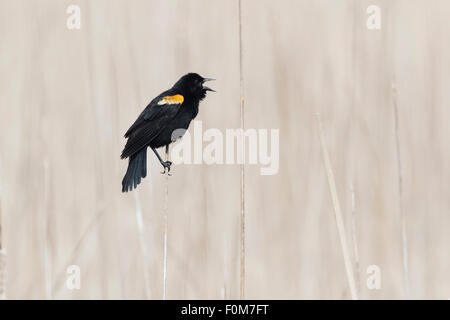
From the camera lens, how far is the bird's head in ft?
8.07

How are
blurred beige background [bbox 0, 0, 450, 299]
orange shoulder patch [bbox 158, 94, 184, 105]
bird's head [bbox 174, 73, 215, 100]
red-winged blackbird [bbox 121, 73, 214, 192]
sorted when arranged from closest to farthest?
red-winged blackbird [bbox 121, 73, 214, 192] → orange shoulder patch [bbox 158, 94, 184, 105] → bird's head [bbox 174, 73, 215, 100] → blurred beige background [bbox 0, 0, 450, 299]

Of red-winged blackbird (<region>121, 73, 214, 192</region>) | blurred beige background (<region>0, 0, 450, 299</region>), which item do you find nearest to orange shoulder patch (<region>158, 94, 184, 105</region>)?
red-winged blackbird (<region>121, 73, 214, 192</region>)

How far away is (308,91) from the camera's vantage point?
3.66 meters

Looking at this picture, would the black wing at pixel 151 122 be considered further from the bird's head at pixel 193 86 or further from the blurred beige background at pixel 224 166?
the blurred beige background at pixel 224 166

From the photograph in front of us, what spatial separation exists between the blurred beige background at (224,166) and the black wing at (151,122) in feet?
1.01

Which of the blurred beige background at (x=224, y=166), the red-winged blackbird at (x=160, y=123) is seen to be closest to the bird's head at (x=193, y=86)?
the red-winged blackbird at (x=160, y=123)

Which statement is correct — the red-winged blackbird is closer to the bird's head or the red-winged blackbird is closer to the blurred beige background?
the bird's head

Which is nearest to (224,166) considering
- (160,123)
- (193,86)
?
(193,86)

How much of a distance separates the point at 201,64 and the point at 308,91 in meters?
0.65

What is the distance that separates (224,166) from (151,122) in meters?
1.23

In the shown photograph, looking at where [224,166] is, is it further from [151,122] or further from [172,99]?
[151,122]

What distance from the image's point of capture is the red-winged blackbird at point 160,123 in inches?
82.8
